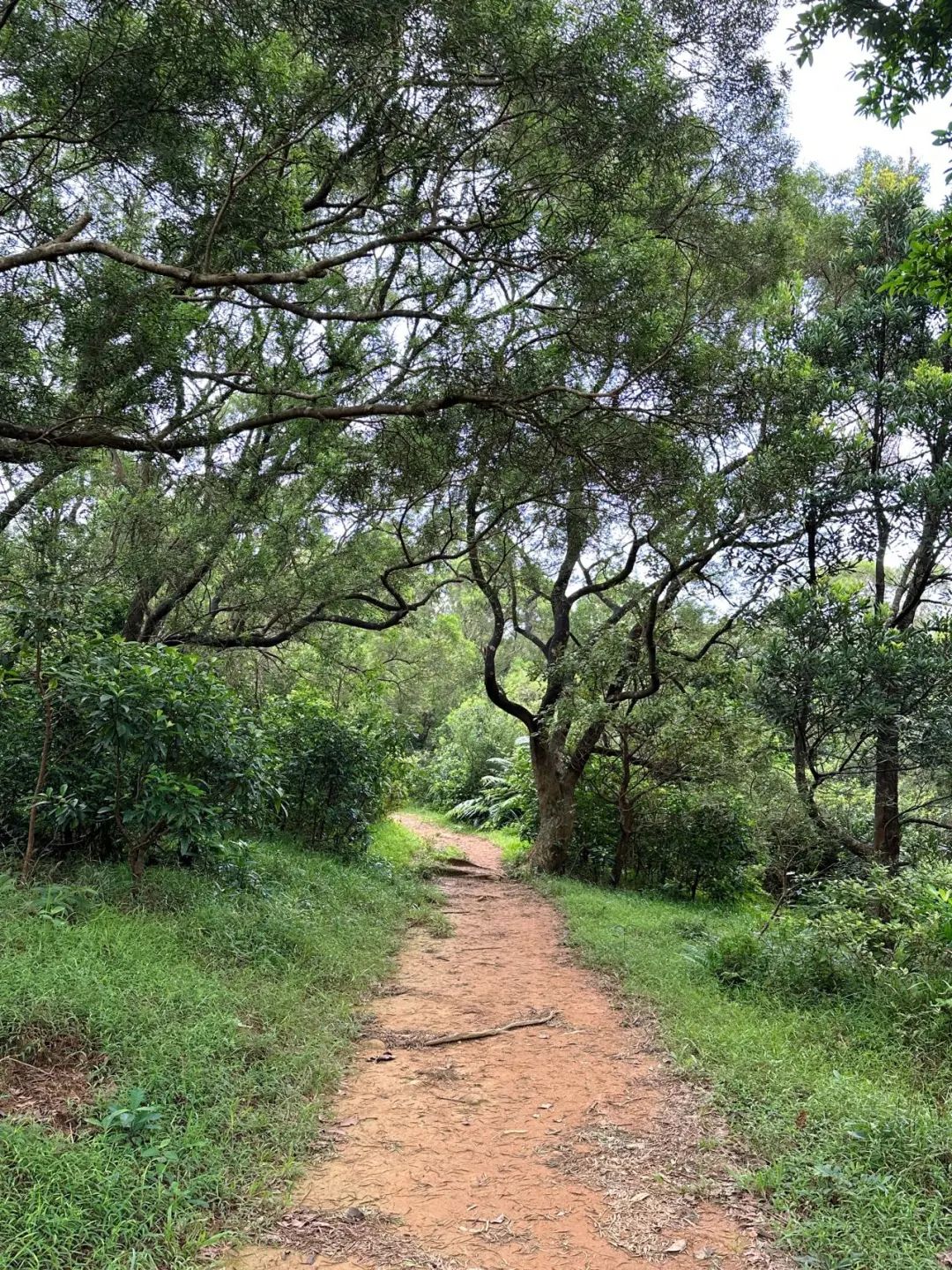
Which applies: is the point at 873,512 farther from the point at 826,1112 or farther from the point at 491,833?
the point at 491,833

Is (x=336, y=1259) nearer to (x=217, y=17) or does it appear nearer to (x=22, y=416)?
(x=22, y=416)

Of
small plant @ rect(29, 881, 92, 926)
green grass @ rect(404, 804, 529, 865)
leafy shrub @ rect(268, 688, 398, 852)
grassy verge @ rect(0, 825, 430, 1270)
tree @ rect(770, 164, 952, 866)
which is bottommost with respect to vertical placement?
green grass @ rect(404, 804, 529, 865)

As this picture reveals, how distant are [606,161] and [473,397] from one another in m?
1.92

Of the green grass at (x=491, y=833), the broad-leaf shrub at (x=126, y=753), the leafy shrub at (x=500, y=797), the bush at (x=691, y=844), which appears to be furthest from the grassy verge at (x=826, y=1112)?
the leafy shrub at (x=500, y=797)

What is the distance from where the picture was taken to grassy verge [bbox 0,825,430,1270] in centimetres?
261

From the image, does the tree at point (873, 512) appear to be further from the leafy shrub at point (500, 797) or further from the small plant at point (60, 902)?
the leafy shrub at point (500, 797)

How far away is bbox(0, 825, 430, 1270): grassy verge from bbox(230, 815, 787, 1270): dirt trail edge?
0.26 metres

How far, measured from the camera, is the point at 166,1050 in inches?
143

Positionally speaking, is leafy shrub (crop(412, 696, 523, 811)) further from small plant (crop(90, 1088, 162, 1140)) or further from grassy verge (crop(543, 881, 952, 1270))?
small plant (crop(90, 1088, 162, 1140))

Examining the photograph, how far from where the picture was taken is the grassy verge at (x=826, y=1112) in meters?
2.81

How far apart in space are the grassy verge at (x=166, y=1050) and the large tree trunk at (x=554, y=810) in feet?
20.1

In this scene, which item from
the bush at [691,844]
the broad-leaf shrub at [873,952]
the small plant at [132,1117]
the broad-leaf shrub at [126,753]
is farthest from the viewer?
the bush at [691,844]

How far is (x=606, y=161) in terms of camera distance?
539cm

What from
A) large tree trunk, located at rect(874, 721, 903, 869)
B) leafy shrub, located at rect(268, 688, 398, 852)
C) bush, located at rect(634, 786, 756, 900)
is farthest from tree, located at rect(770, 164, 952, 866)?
leafy shrub, located at rect(268, 688, 398, 852)
